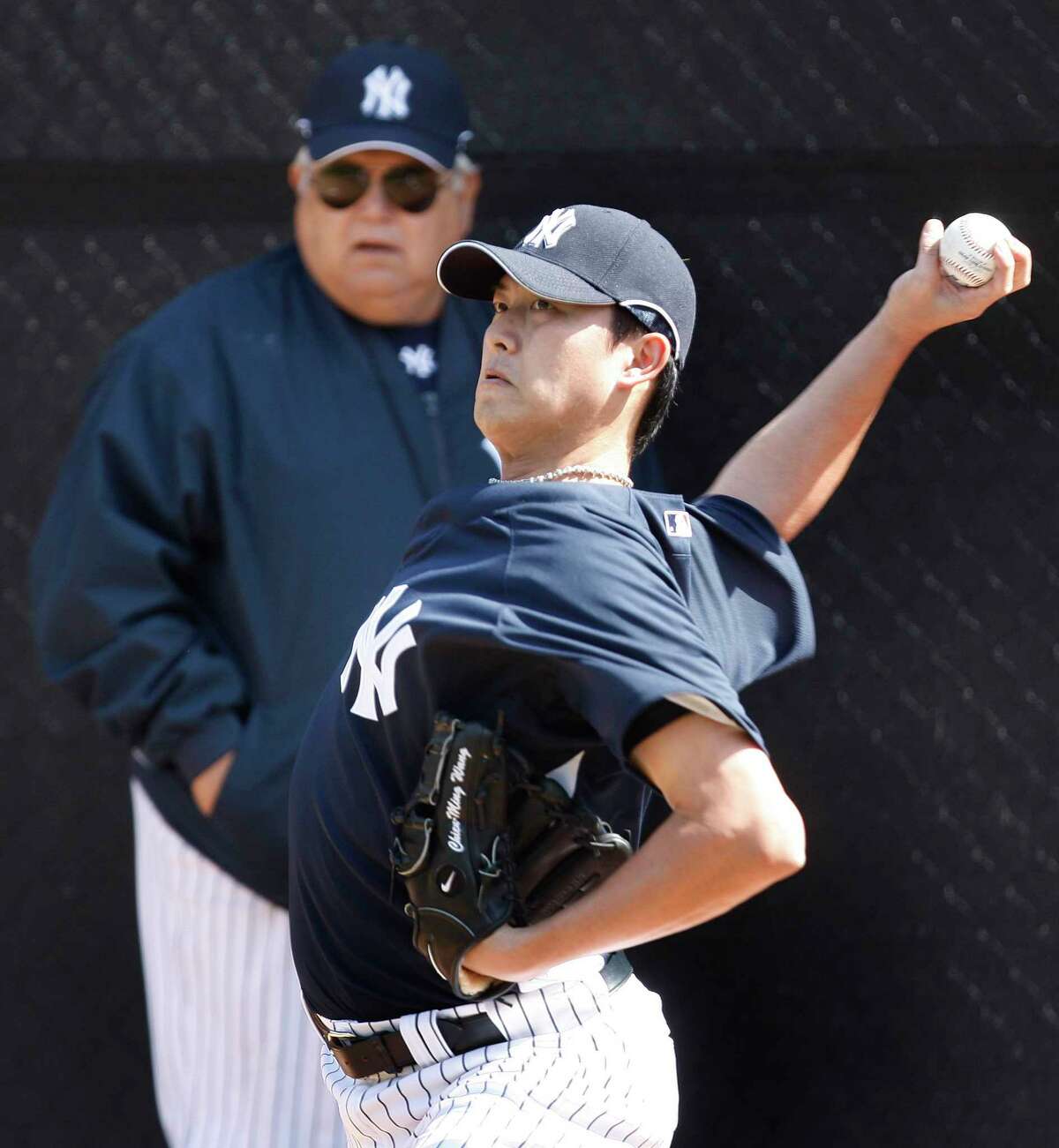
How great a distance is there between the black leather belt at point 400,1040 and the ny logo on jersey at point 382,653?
31cm

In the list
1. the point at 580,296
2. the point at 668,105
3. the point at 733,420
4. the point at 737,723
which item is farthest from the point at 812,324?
the point at 737,723

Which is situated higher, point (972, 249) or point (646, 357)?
point (646, 357)


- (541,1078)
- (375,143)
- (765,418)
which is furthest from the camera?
(765,418)

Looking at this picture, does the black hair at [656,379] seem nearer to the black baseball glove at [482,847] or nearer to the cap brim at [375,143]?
the black baseball glove at [482,847]

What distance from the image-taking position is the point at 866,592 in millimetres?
3209

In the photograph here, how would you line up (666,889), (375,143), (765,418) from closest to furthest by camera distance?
(666,889), (375,143), (765,418)

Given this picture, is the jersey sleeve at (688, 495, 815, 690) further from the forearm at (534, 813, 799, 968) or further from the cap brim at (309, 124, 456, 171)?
the cap brim at (309, 124, 456, 171)

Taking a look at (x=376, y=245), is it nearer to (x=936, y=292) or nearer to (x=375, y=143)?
(x=375, y=143)

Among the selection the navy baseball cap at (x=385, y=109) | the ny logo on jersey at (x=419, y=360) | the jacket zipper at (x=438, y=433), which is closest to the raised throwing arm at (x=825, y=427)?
the jacket zipper at (x=438, y=433)

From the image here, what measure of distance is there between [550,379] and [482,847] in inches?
18.0

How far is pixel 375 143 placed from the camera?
2801 millimetres

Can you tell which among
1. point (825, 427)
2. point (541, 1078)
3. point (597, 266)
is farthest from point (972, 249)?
point (541, 1078)

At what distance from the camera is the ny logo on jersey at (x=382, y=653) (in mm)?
1686

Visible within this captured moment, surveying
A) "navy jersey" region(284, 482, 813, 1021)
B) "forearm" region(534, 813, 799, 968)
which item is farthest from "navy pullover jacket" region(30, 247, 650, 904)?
"forearm" region(534, 813, 799, 968)
